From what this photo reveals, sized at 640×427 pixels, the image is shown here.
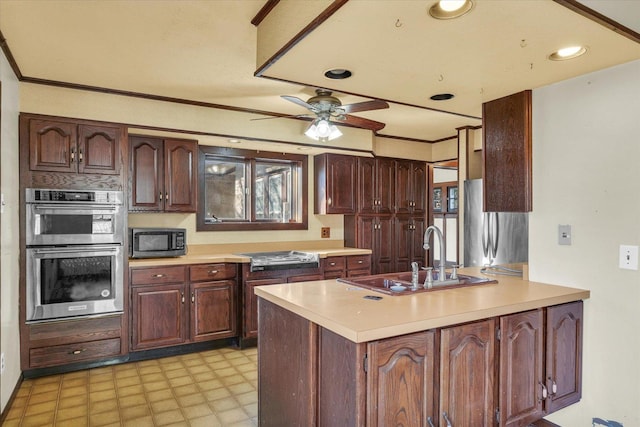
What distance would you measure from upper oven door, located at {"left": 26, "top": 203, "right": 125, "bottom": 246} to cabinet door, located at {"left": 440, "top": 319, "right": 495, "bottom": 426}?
2924mm

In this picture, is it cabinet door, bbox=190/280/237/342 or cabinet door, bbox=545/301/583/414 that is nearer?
cabinet door, bbox=545/301/583/414

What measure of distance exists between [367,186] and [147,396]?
3.36 meters

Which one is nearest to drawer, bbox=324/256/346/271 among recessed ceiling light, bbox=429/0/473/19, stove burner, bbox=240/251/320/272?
stove burner, bbox=240/251/320/272

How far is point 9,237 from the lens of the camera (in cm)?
274

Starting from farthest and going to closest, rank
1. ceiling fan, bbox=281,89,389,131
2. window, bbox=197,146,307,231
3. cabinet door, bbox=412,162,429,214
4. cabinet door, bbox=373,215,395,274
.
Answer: cabinet door, bbox=412,162,429,214, cabinet door, bbox=373,215,395,274, window, bbox=197,146,307,231, ceiling fan, bbox=281,89,389,131

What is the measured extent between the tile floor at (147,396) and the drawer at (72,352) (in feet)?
0.40

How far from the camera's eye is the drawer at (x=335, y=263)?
14.6 ft

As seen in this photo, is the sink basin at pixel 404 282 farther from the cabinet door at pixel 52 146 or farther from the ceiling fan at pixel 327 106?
the cabinet door at pixel 52 146

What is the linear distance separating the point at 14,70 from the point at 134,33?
1232mm

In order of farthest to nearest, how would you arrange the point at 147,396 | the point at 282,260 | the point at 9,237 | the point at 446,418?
1. the point at 282,260
2. the point at 147,396
3. the point at 9,237
4. the point at 446,418

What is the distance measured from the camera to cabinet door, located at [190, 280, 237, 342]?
12.3 ft

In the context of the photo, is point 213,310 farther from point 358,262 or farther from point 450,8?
point 450,8

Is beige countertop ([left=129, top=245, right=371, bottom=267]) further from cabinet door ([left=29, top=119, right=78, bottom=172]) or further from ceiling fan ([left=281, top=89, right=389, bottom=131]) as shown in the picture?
ceiling fan ([left=281, top=89, right=389, bottom=131])

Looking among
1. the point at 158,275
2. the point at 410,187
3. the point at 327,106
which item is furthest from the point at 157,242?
the point at 410,187
